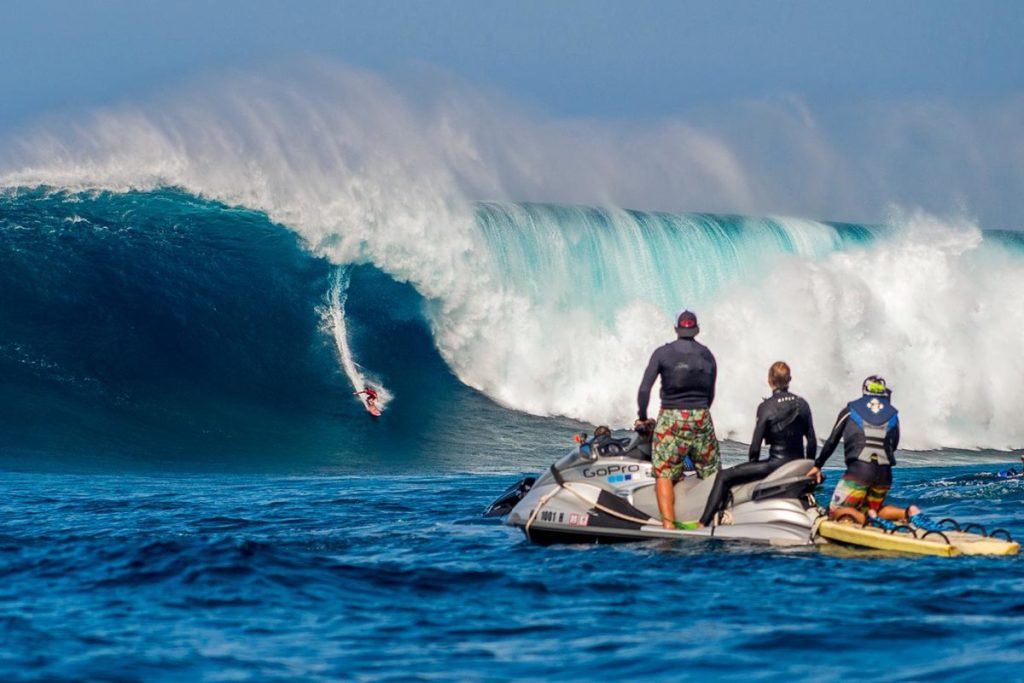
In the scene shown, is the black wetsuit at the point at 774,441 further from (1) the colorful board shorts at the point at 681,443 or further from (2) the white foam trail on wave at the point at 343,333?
(2) the white foam trail on wave at the point at 343,333

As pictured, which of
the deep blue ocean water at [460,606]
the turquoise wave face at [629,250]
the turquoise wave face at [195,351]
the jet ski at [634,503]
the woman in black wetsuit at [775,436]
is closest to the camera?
the deep blue ocean water at [460,606]

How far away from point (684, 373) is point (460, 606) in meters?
3.44

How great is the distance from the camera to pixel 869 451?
1112 cm

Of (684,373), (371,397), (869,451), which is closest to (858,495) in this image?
(869,451)

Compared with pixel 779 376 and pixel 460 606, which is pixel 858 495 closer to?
pixel 779 376

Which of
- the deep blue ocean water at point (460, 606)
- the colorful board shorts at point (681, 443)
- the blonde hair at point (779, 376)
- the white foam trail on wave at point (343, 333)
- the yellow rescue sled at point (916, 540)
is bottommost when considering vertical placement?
the deep blue ocean water at point (460, 606)

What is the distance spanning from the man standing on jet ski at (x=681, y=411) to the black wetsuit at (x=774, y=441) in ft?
0.85

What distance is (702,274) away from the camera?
30.4 metres

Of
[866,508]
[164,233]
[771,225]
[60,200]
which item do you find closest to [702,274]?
[771,225]

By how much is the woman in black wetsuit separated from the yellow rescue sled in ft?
2.67

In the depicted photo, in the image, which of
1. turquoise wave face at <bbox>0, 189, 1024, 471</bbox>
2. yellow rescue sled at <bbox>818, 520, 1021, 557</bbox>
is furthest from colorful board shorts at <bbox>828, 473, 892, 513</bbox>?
turquoise wave face at <bbox>0, 189, 1024, 471</bbox>

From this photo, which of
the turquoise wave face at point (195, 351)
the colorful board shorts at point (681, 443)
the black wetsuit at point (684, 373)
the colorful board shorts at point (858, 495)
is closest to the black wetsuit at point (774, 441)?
the colorful board shorts at point (681, 443)

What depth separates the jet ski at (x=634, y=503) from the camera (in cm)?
1077

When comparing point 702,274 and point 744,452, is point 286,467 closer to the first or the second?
point 744,452
